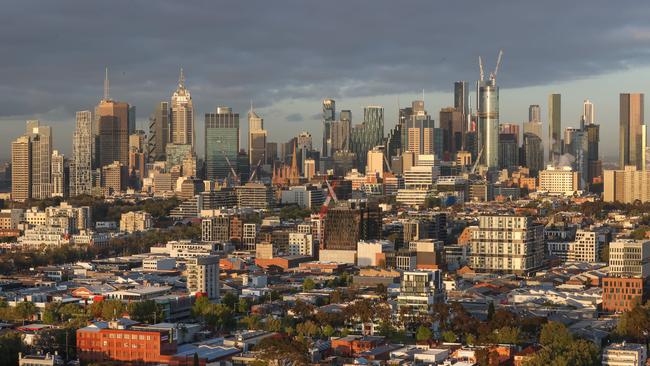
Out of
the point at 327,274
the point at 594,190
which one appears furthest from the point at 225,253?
the point at 594,190

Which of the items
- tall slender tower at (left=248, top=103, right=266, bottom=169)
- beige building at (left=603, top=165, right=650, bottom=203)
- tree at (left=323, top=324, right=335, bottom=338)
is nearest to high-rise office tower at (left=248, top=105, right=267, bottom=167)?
tall slender tower at (left=248, top=103, right=266, bottom=169)

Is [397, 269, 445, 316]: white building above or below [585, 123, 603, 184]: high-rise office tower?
below

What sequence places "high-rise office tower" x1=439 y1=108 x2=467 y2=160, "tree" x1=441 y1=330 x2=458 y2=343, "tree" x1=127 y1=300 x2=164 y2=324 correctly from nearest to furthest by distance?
"tree" x1=441 y1=330 x2=458 y2=343
"tree" x1=127 y1=300 x2=164 y2=324
"high-rise office tower" x1=439 y1=108 x2=467 y2=160

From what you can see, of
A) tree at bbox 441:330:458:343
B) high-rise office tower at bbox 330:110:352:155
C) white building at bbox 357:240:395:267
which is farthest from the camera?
high-rise office tower at bbox 330:110:352:155

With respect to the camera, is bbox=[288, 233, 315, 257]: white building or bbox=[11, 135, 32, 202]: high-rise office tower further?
bbox=[11, 135, 32, 202]: high-rise office tower

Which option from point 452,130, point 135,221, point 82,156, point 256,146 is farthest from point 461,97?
point 135,221

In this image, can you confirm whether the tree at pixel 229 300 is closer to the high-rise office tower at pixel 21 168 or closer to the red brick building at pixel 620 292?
the red brick building at pixel 620 292

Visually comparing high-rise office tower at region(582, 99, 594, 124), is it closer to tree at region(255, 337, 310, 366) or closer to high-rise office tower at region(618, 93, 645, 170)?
high-rise office tower at region(618, 93, 645, 170)
